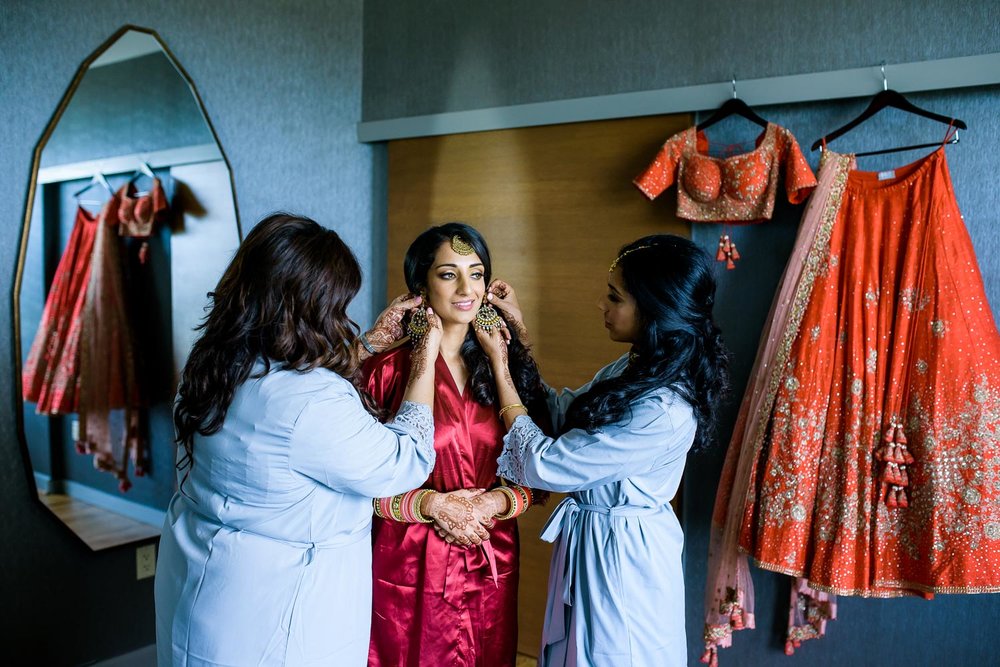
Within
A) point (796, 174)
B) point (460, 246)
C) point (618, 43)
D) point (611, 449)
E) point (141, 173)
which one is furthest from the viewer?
point (618, 43)

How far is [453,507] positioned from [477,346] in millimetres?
428

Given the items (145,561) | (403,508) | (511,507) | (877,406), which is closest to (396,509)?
(403,508)

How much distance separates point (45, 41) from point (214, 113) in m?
0.61

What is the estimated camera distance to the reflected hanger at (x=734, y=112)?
2.35 m

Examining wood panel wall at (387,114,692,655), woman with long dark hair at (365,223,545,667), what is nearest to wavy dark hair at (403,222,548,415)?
woman with long dark hair at (365,223,545,667)

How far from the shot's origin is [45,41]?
230cm

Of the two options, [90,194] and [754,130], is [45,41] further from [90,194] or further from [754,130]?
[754,130]

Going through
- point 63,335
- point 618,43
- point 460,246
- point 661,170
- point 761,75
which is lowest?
point 63,335

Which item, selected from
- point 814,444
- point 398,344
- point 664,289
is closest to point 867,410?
point 814,444

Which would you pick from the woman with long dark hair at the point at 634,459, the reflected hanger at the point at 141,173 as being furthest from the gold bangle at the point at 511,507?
the reflected hanger at the point at 141,173

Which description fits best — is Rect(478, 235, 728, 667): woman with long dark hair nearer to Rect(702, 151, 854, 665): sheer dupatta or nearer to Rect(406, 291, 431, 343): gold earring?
Rect(406, 291, 431, 343): gold earring

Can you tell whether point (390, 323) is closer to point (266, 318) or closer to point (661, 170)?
point (266, 318)

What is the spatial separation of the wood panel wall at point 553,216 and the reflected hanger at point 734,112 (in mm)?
172

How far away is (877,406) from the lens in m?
2.05
